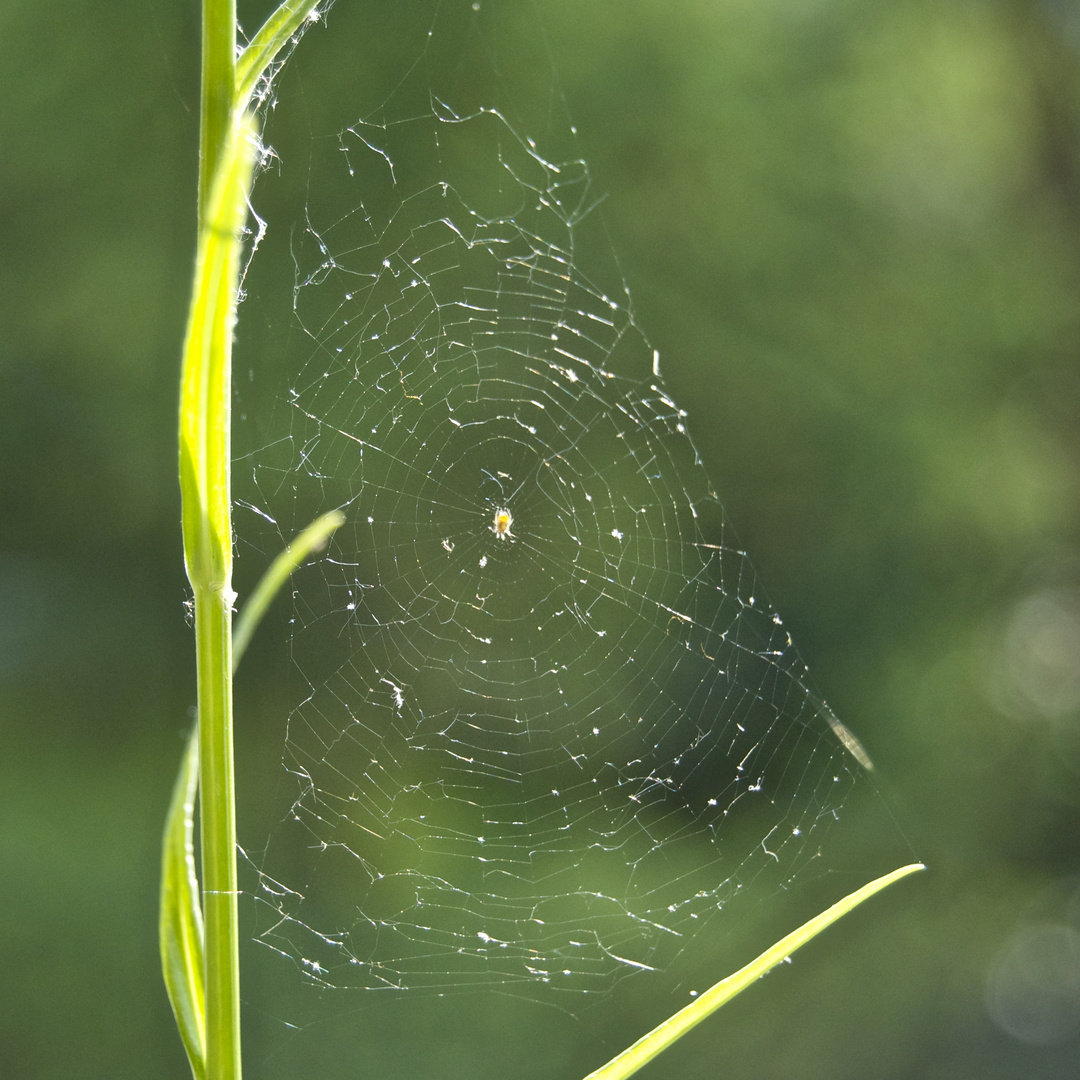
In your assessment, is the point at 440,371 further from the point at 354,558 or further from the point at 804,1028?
A: the point at 804,1028

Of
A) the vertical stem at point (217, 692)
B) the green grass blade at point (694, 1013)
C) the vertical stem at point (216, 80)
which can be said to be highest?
the vertical stem at point (216, 80)

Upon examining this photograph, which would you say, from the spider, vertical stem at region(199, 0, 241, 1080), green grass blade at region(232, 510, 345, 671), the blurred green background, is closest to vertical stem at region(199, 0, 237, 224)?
vertical stem at region(199, 0, 241, 1080)

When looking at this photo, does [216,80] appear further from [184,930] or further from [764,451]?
[764,451]

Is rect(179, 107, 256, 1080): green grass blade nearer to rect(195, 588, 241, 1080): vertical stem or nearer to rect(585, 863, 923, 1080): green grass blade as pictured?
rect(195, 588, 241, 1080): vertical stem

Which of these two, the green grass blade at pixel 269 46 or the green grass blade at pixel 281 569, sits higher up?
the green grass blade at pixel 269 46

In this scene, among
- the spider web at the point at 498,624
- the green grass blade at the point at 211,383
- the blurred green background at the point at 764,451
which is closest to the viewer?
the green grass blade at the point at 211,383

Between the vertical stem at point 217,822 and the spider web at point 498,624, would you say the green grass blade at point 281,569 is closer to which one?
the vertical stem at point 217,822

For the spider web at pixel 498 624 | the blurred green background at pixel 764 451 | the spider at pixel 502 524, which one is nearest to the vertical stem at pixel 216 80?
the spider web at pixel 498 624
